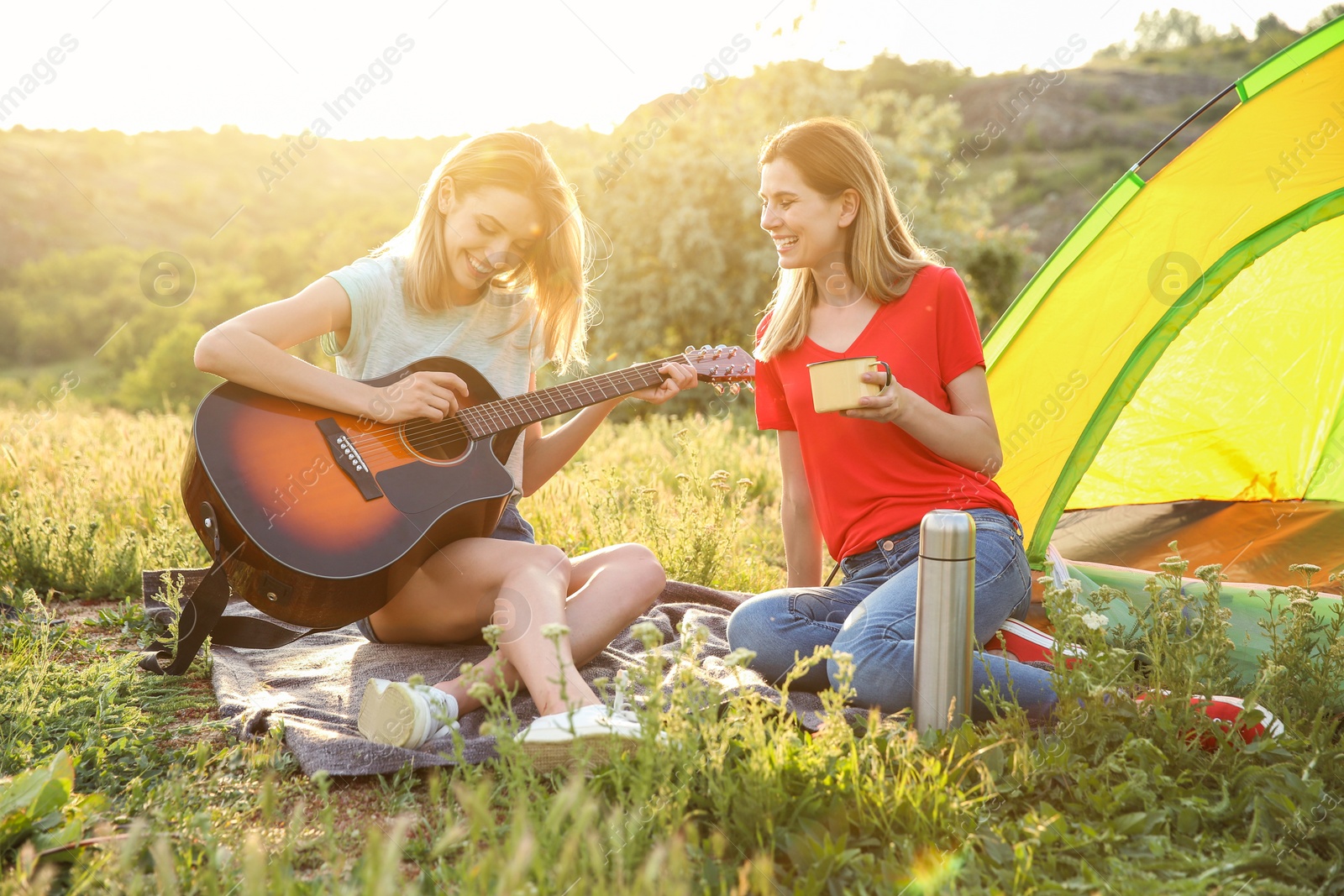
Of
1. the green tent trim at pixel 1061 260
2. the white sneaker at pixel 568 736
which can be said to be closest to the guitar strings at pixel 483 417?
the white sneaker at pixel 568 736

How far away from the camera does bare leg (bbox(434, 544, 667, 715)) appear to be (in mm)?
2590

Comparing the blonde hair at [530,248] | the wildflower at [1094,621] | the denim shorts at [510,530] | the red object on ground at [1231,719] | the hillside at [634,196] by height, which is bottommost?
the red object on ground at [1231,719]

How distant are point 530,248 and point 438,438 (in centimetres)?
67

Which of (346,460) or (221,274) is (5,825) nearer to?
(346,460)

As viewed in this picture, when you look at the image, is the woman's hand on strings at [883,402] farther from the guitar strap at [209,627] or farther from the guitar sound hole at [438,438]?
the guitar strap at [209,627]

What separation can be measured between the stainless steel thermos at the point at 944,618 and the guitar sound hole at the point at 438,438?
1.36 meters

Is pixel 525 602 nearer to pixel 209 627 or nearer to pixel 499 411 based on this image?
pixel 499 411

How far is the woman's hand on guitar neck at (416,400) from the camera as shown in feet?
8.75

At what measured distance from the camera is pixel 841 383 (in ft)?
7.36

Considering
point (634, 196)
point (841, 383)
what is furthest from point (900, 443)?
point (634, 196)

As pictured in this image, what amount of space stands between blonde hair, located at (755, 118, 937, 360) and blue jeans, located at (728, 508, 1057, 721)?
2.32 feet

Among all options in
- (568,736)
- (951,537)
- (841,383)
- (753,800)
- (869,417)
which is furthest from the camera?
(869,417)

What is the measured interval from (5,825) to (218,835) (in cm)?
35

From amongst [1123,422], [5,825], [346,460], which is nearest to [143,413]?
[346,460]
